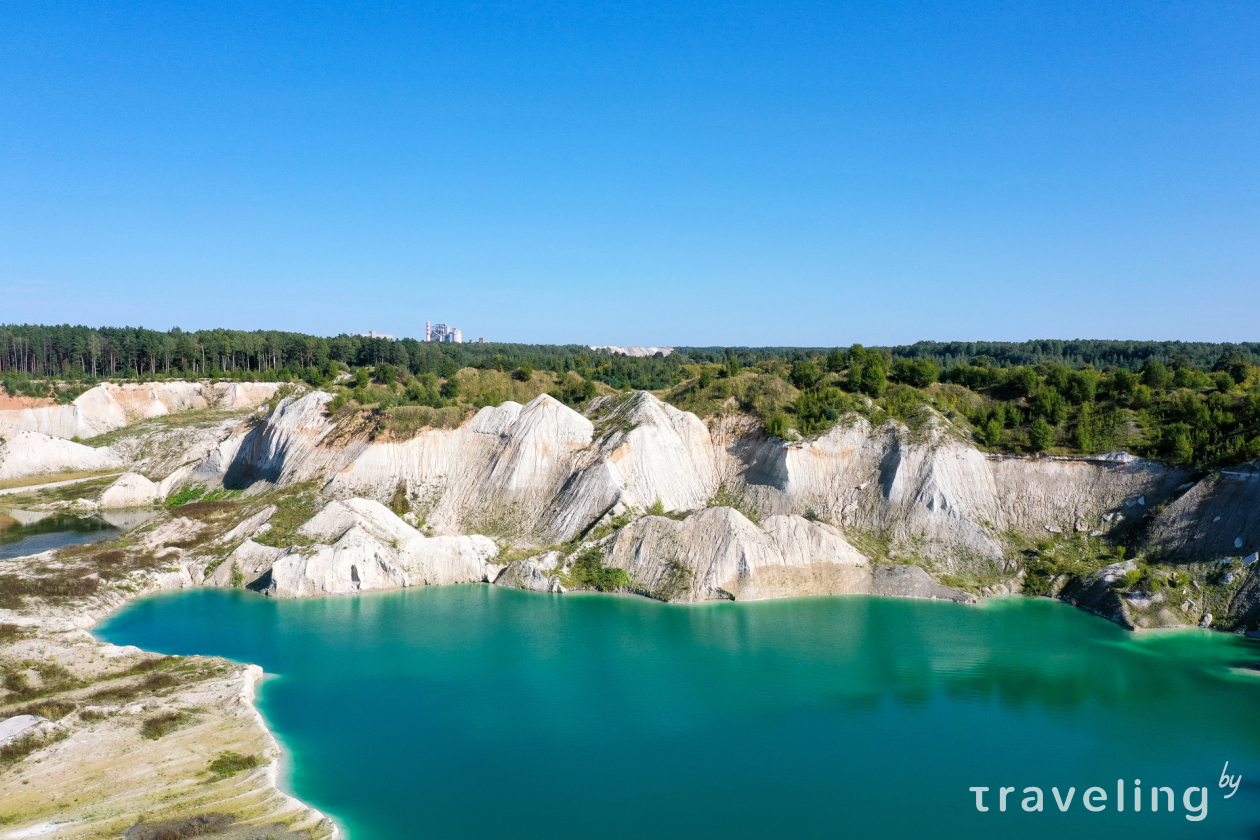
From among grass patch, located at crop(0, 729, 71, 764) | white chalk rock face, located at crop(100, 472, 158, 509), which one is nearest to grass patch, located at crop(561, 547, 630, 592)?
grass patch, located at crop(0, 729, 71, 764)

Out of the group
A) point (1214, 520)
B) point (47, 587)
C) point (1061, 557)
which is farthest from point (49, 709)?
A: point (1214, 520)

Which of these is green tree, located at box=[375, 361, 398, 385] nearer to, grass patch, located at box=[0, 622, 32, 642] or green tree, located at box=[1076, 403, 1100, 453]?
grass patch, located at box=[0, 622, 32, 642]

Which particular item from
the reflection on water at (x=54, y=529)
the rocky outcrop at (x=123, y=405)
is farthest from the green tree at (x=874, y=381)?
the rocky outcrop at (x=123, y=405)

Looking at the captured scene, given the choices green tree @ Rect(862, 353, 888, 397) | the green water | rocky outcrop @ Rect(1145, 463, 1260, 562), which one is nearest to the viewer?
the green water

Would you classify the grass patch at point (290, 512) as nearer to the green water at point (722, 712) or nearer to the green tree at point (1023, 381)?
the green water at point (722, 712)

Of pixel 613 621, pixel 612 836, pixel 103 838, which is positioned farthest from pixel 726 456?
pixel 103 838
